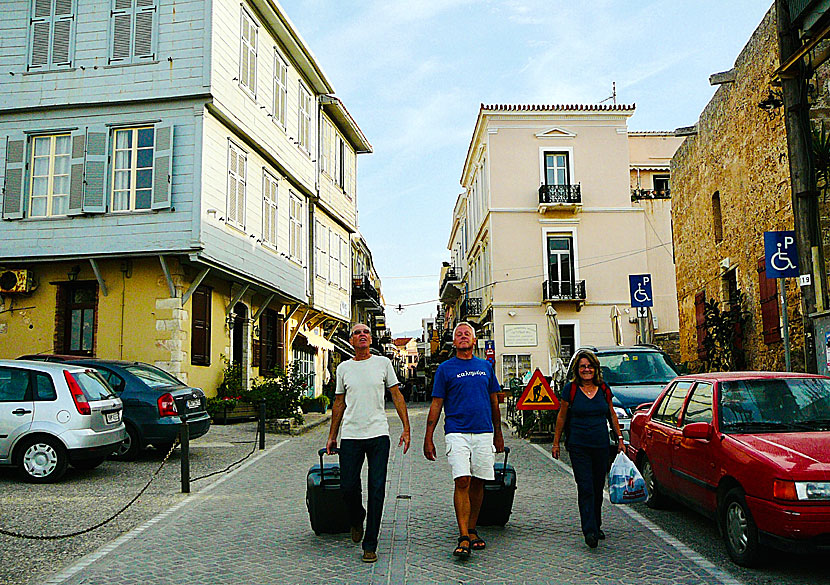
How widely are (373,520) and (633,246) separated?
34.1 m

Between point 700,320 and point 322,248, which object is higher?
point 322,248

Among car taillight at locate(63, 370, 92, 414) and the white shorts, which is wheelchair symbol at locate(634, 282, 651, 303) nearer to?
car taillight at locate(63, 370, 92, 414)

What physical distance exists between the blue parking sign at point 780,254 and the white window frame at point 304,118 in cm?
1731

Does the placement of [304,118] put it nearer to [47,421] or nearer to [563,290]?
[563,290]

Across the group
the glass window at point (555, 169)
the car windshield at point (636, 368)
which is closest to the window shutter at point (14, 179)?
the car windshield at point (636, 368)

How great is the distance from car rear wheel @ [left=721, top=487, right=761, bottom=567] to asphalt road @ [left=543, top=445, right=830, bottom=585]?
101mm

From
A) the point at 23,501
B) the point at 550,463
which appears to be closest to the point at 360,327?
the point at 23,501

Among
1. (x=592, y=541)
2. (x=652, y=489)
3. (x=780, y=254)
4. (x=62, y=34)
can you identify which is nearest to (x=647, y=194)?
(x=62, y=34)

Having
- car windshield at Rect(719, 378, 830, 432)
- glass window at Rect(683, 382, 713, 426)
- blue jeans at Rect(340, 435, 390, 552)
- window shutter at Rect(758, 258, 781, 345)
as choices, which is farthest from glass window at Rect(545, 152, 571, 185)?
blue jeans at Rect(340, 435, 390, 552)

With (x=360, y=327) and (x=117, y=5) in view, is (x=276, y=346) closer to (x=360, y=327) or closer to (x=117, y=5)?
(x=117, y=5)

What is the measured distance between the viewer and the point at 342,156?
32.4 meters

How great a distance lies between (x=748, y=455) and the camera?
252 inches

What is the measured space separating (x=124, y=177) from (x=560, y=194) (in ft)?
79.3

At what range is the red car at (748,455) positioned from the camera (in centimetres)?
582
